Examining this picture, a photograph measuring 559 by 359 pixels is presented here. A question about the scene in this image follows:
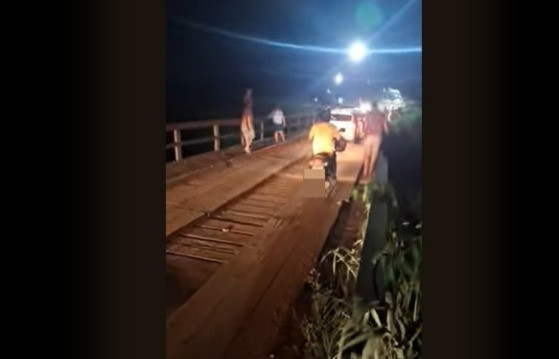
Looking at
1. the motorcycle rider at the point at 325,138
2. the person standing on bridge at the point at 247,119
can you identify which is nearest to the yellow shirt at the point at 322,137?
the motorcycle rider at the point at 325,138

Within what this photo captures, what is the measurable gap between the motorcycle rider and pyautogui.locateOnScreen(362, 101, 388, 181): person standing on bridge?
0.07 meters

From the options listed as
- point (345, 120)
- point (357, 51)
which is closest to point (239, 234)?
point (345, 120)

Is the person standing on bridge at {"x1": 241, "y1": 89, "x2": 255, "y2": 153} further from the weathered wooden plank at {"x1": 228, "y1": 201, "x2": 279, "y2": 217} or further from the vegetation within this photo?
the vegetation

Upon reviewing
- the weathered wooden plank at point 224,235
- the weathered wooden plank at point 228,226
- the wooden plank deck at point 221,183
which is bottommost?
the weathered wooden plank at point 224,235

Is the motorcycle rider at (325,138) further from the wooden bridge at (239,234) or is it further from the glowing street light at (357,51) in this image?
the glowing street light at (357,51)

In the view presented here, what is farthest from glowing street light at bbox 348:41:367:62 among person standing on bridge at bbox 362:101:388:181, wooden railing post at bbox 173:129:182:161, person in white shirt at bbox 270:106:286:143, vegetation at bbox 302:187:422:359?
wooden railing post at bbox 173:129:182:161

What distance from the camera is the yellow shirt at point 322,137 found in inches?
63.3

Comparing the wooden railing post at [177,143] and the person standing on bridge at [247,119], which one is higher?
the person standing on bridge at [247,119]

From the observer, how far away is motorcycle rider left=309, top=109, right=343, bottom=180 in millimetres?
1605
